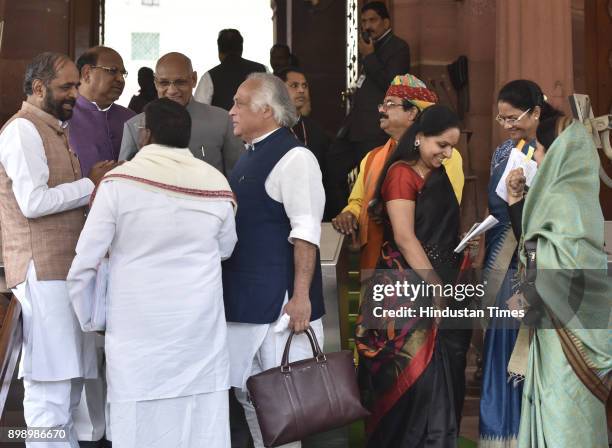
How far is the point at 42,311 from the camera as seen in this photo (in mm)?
5605

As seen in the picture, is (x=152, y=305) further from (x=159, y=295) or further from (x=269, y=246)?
(x=269, y=246)

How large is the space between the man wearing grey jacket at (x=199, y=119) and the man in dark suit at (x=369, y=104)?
1904 mm

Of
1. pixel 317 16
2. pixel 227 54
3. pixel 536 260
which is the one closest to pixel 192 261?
pixel 536 260

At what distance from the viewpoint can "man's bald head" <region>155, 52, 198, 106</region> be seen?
6859 millimetres

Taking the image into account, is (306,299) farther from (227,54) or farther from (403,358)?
(227,54)

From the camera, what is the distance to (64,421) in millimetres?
5637

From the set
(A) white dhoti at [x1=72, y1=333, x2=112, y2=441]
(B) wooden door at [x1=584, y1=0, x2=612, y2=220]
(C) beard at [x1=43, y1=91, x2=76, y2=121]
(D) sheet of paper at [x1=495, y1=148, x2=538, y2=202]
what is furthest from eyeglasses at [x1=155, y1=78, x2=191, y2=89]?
(B) wooden door at [x1=584, y1=0, x2=612, y2=220]

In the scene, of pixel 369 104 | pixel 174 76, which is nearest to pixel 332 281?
pixel 174 76

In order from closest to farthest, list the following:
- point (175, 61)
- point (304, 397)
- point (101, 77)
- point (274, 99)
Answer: point (304, 397)
point (274, 99)
point (175, 61)
point (101, 77)

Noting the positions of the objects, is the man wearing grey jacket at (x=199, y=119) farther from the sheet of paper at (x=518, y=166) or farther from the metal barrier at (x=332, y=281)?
the sheet of paper at (x=518, y=166)

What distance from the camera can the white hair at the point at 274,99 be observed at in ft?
18.7

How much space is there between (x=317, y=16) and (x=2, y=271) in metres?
9.04

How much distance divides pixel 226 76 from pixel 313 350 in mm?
3826

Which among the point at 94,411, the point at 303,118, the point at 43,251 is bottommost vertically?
the point at 94,411
